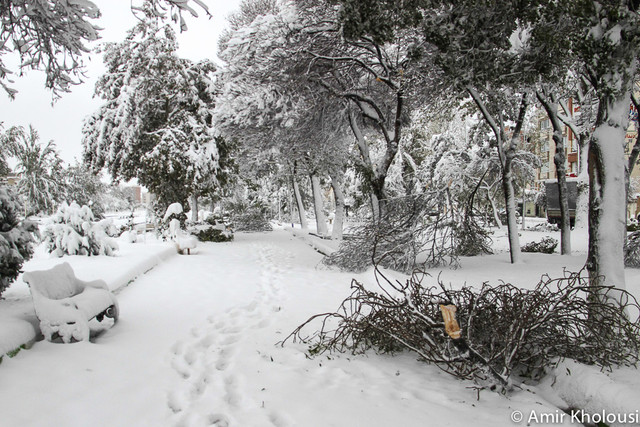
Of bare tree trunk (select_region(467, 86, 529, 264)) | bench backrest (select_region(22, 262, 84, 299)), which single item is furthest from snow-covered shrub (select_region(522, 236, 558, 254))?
bench backrest (select_region(22, 262, 84, 299))

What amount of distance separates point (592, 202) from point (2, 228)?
7.18m

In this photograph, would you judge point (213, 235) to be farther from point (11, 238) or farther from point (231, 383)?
point (231, 383)

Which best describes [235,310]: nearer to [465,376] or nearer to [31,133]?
[465,376]

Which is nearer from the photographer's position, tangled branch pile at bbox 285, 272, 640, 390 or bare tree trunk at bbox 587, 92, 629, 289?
tangled branch pile at bbox 285, 272, 640, 390

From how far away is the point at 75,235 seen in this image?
10.4 meters

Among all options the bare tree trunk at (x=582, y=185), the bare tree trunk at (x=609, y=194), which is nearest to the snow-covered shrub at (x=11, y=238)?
the bare tree trunk at (x=609, y=194)

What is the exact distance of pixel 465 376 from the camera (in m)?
3.29

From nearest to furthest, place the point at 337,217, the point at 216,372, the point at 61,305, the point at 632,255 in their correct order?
the point at 216,372
the point at 61,305
the point at 632,255
the point at 337,217

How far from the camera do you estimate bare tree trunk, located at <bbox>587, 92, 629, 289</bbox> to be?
12.4 ft

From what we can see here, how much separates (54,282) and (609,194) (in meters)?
6.16

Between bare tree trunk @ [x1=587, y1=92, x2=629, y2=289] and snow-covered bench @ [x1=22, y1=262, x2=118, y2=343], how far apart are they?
5399 mm

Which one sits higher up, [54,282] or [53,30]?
[53,30]

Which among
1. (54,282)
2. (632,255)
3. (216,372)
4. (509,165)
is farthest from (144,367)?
(632,255)

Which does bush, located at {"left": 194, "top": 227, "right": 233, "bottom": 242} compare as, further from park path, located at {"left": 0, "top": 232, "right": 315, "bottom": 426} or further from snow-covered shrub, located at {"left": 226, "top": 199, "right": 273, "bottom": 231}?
park path, located at {"left": 0, "top": 232, "right": 315, "bottom": 426}
